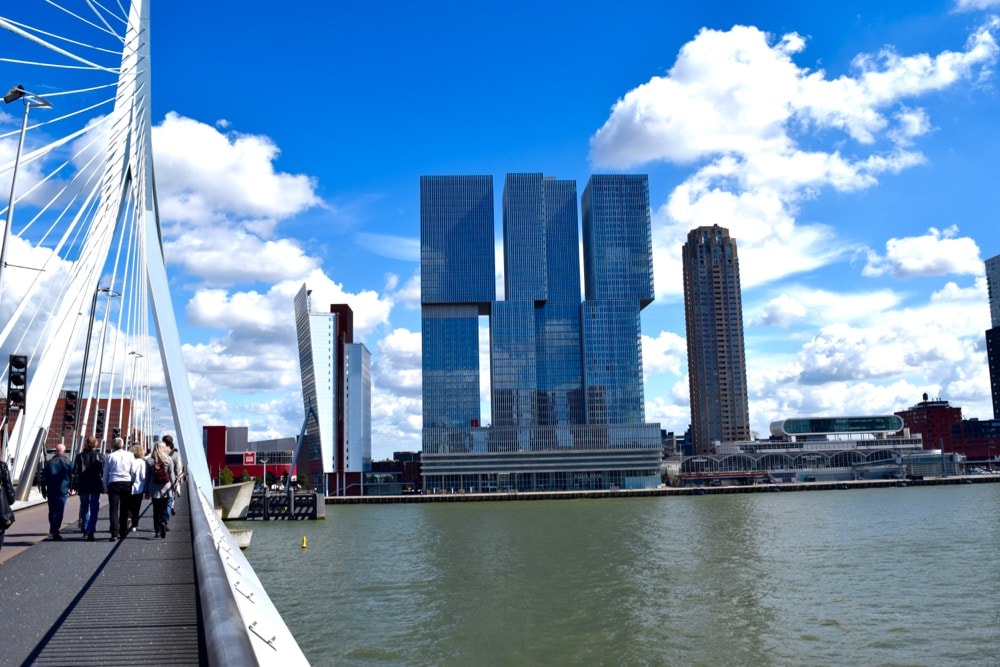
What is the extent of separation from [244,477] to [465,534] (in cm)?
6301

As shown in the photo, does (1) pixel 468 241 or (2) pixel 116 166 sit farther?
(1) pixel 468 241

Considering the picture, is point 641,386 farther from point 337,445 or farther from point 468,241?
point 337,445

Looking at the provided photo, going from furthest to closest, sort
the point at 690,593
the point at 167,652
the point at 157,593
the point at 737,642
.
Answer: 1. the point at 690,593
2. the point at 737,642
3. the point at 157,593
4. the point at 167,652

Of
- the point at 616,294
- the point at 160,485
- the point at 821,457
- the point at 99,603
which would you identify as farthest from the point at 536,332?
the point at 99,603

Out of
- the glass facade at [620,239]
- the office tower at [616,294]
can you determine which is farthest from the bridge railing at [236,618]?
the glass facade at [620,239]

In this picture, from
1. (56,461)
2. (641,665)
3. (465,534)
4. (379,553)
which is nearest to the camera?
(56,461)

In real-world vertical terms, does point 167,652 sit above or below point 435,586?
above

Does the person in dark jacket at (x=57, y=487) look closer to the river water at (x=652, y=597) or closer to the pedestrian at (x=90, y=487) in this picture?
the pedestrian at (x=90, y=487)

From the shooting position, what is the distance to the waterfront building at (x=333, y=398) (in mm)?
178625

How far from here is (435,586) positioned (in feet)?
100

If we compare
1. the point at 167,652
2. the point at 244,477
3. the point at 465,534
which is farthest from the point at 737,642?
the point at 244,477

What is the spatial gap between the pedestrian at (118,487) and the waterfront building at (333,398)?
16274cm

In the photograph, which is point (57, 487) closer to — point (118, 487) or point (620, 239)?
point (118, 487)

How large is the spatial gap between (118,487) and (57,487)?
112cm
